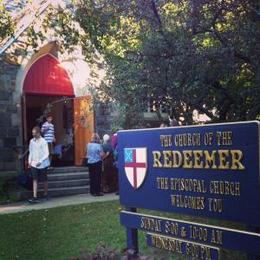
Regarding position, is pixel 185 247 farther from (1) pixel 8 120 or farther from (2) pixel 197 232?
(1) pixel 8 120

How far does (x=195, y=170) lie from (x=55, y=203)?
25.8 feet

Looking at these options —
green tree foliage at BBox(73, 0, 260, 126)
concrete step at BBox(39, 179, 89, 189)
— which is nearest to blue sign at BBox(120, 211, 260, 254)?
green tree foliage at BBox(73, 0, 260, 126)

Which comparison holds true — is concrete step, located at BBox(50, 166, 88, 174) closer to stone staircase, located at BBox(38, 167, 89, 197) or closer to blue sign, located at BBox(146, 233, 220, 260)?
stone staircase, located at BBox(38, 167, 89, 197)

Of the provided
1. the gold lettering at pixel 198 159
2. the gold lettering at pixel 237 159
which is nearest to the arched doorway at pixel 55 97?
the gold lettering at pixel 198 159

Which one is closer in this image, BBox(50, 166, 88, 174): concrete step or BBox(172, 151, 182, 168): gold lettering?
BBox(172, 151, 182, 168): gold lettering

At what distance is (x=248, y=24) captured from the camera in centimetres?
788

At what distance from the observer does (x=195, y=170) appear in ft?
15.0

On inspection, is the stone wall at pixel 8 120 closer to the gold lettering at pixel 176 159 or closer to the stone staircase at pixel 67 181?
the stone staircase at pixel 67 181

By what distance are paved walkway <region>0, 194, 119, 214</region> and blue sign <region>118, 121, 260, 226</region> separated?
617cm

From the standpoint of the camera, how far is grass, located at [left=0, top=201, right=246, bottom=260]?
22.9ft

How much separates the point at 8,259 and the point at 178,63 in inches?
146

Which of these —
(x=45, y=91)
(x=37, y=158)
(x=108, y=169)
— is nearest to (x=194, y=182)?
(x=37, y=158)

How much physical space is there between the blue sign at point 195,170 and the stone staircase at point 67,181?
27.2ft

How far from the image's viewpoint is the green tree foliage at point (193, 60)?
760 centimetres
